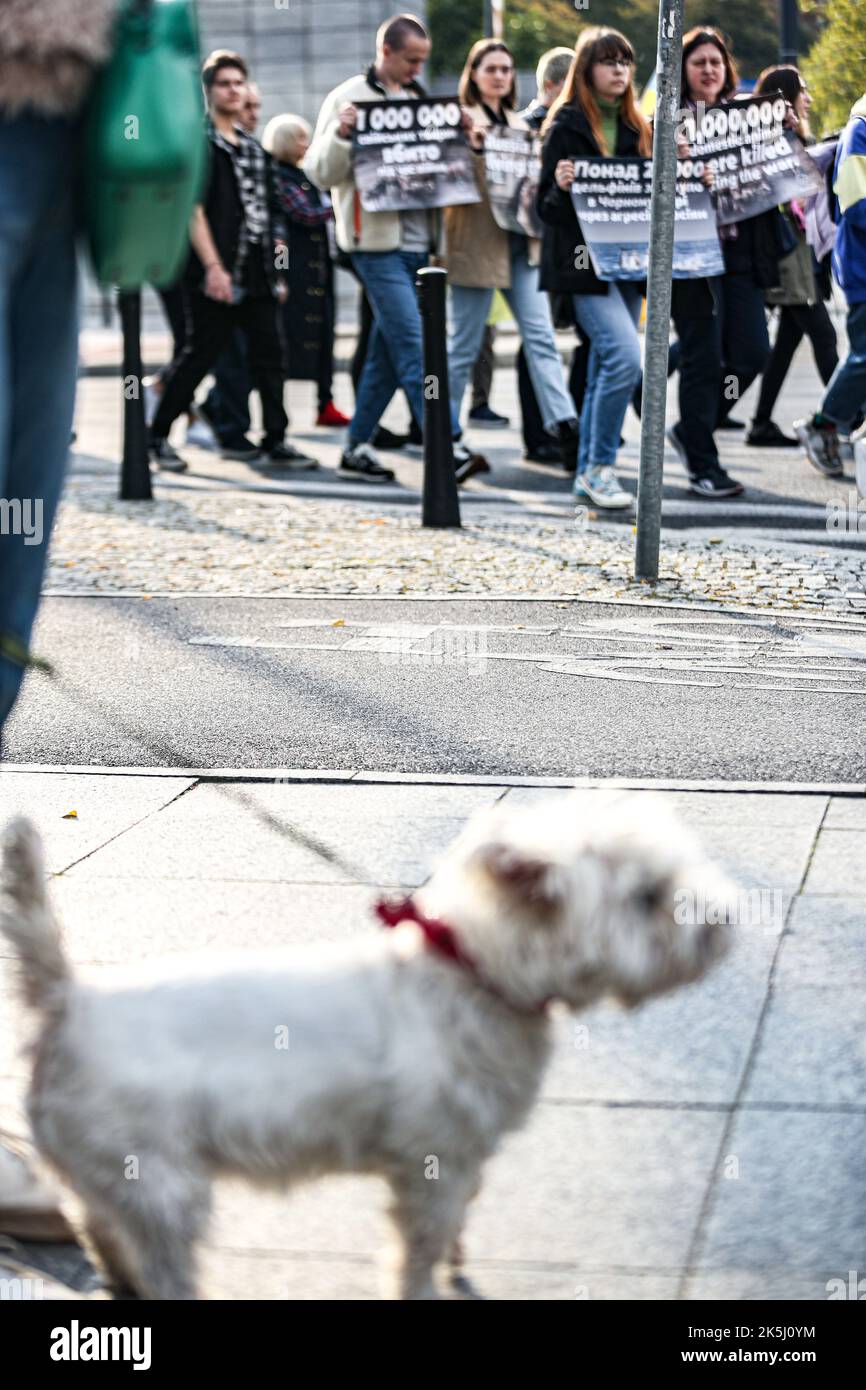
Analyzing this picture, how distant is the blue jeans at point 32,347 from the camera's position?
8.37 feet

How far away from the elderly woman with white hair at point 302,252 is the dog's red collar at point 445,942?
34.7ft

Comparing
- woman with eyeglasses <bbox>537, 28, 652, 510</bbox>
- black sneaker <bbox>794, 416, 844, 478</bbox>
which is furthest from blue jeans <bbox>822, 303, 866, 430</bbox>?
woman with eyeglasses <bbox>537, 28, 652, 510</bbox>

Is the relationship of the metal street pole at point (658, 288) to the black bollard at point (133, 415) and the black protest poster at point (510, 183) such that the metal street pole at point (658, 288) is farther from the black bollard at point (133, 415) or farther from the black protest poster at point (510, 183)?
the black bollard at point (133, 415)

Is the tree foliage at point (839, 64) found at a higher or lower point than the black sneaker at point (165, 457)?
higher

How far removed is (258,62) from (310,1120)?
2900 cm

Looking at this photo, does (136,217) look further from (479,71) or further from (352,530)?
(479,71)

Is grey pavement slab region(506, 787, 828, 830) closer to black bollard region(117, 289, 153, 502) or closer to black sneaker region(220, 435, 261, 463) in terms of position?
black bollard region(117, 289, 153, 502)

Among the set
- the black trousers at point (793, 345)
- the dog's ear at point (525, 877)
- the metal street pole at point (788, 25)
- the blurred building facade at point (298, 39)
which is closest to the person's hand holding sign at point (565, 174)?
the black trousers at point (793, 345)

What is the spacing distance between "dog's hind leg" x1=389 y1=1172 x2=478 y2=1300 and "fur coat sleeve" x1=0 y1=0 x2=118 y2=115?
1.56 metres

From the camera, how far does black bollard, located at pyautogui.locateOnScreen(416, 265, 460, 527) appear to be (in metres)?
8.74

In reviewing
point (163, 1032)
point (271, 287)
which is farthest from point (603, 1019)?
point (271, 287)

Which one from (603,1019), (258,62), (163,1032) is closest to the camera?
(163,1032)

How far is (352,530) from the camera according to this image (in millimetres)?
8844

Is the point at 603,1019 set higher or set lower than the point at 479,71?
lower
